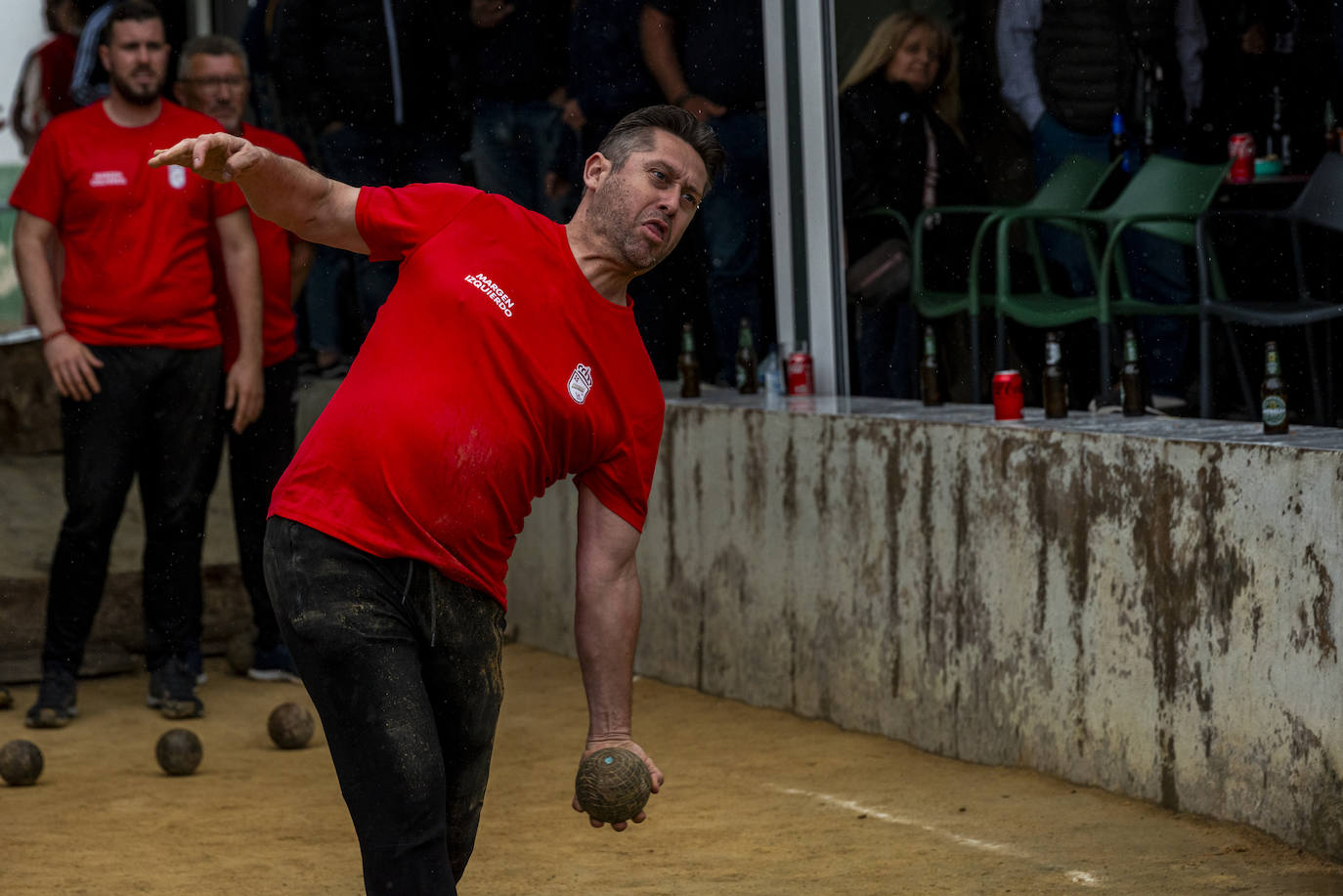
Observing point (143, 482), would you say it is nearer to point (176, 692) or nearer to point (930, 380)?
point (176, 692)

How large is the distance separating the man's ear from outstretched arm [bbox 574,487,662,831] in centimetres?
64

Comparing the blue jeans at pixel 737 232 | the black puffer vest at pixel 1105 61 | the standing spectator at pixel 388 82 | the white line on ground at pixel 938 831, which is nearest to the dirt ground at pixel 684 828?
the white line on ground at pixel 938 831

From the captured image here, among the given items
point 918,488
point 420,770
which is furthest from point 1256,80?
point 420,770

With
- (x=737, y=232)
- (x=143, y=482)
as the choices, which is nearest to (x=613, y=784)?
(x=143, y=482)

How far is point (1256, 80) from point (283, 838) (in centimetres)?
407

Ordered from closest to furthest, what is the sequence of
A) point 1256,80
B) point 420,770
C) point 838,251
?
point 420,770
point 1256,80
point 838,251

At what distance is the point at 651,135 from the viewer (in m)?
3.90

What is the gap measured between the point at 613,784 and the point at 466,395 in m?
0.85

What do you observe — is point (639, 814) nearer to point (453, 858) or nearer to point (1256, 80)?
point (453, 858)

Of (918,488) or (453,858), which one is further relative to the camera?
(918,488)

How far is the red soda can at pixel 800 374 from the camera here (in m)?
8.00

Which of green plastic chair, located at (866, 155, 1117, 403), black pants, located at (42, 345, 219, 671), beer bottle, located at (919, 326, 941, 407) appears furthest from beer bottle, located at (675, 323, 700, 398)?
black pants, located at (42, 345, 219, 671)

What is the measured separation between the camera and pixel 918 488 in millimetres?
6633


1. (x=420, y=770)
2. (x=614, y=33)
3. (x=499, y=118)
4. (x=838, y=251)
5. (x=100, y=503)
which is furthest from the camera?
(x=499, y=118)
